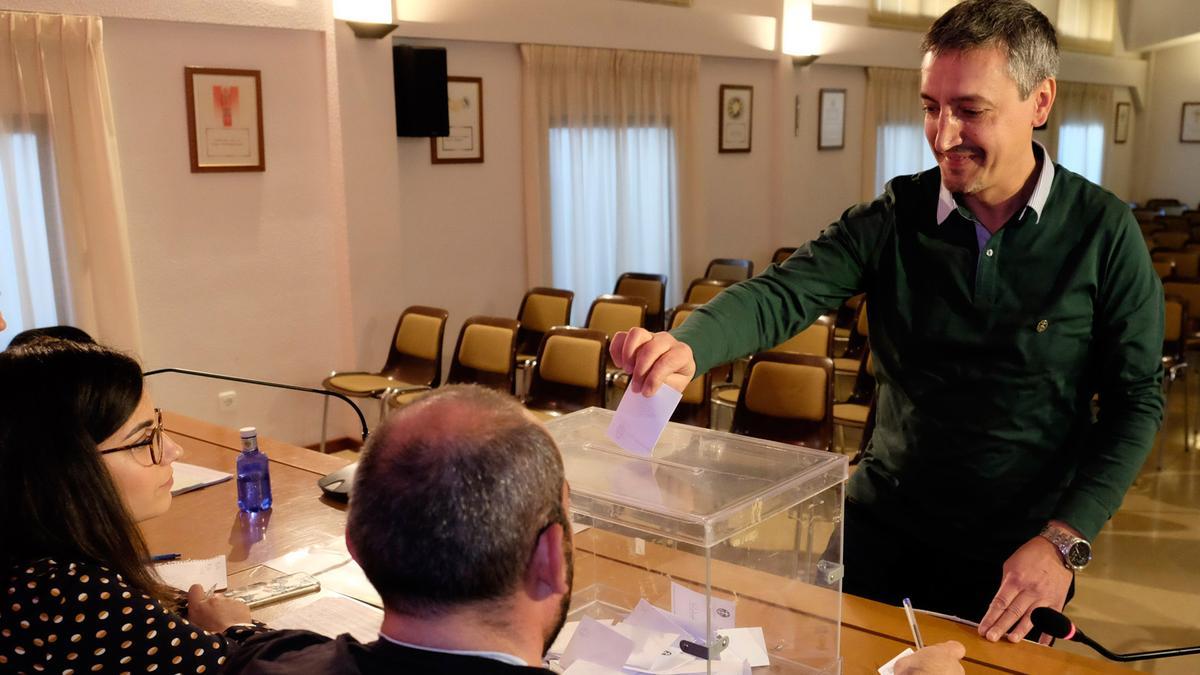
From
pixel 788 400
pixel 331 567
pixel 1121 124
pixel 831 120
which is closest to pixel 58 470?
pixel 331 567

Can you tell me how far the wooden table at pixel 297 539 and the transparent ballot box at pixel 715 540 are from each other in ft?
0.08

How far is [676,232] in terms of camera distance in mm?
8070

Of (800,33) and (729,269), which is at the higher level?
(800,33)

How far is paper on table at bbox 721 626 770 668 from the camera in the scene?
156 cm

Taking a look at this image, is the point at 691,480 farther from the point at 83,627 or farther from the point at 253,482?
the point at 253,482

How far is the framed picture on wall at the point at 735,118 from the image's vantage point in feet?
27.8

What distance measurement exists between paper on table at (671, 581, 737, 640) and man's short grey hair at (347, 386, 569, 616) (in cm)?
48

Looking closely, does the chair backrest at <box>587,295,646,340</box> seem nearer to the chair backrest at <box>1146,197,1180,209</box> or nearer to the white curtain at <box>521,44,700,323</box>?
the white curtain at <box>521,44,700,323</box>

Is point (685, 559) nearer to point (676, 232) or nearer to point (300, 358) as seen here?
point (300, 358)

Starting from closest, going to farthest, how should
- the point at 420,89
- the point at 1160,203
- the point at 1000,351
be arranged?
the point at 1000,351 < the point at 420,89 < the point at 1160,203

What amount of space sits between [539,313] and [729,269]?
2.15 m

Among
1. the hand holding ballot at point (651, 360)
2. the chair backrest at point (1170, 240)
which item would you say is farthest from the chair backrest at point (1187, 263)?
the hand holding ballot at point (651, 360)

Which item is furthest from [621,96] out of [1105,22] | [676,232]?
[1105,22]

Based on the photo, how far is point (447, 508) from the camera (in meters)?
1.02
